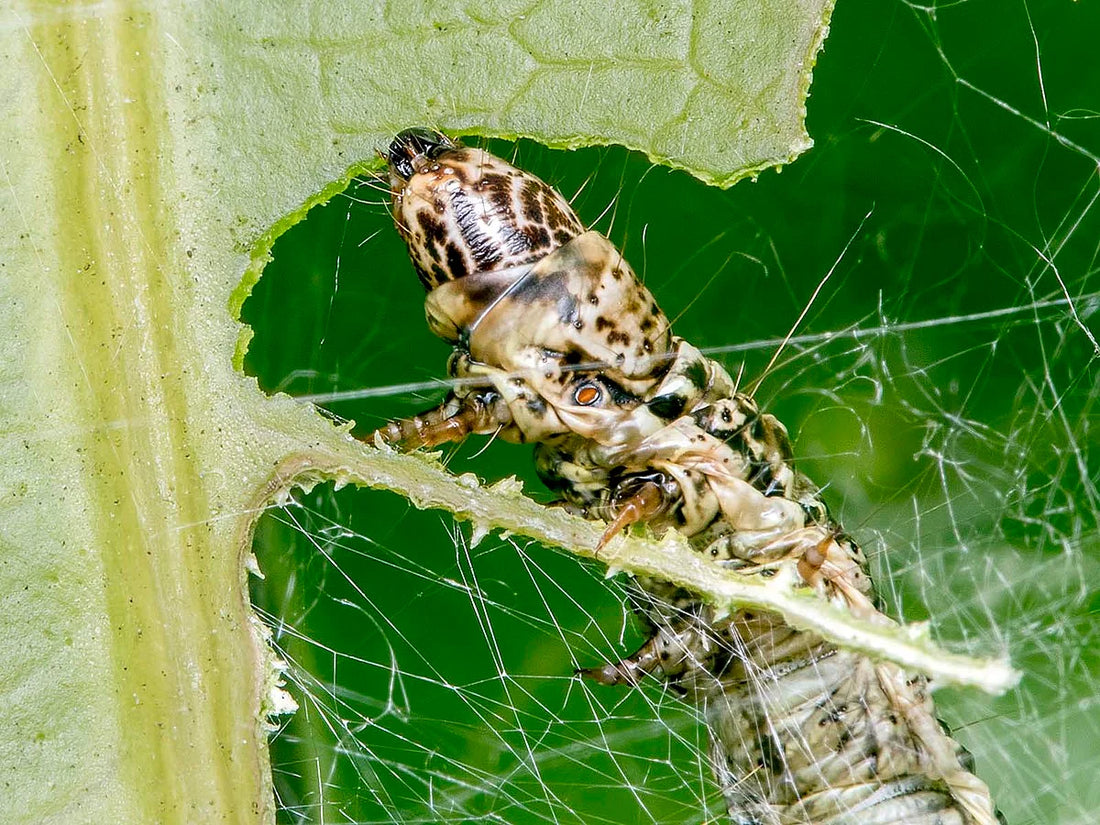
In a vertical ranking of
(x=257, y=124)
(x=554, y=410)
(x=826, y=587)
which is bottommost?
(x=826, y=587)

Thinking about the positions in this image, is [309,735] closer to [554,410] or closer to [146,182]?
[554,410]

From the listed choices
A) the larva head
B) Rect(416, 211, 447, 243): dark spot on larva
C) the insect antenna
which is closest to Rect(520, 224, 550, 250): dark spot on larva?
the larva head

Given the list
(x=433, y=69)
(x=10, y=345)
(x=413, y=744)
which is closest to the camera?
(x=10, y=345)

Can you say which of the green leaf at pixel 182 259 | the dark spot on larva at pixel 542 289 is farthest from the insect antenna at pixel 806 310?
the dark spot on larva at pixel 542 289

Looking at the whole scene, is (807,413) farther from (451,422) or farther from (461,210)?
(461,210)

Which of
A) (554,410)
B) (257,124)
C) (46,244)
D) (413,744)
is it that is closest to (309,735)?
(413,744)

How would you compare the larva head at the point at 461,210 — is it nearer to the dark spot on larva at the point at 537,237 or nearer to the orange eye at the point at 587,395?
the dark spot on larva at the point at 537,237

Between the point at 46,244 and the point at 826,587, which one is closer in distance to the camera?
the point at 46,244

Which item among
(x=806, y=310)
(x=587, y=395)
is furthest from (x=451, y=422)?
(x=806, y=310)
